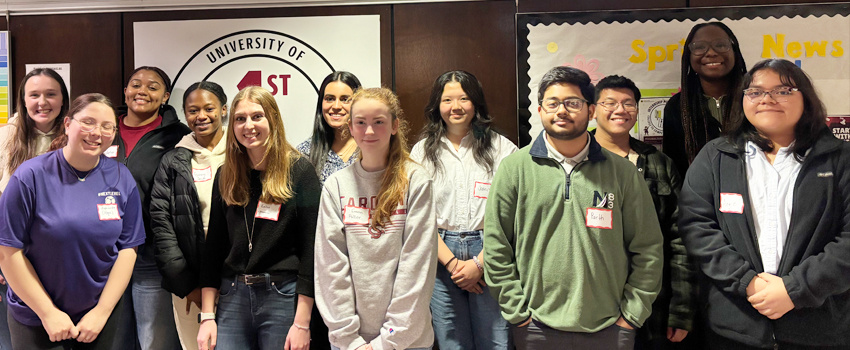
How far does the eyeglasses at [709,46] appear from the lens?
3053mm

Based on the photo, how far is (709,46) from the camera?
3.08 meters

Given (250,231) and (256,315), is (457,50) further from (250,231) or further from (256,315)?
(256,315)

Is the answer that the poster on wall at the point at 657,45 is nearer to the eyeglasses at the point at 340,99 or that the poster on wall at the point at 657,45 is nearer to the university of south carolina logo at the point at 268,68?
the eyeglasses at the point at 340,99

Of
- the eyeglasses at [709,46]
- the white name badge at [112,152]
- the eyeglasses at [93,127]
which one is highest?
the eyeglasses at [709,46]

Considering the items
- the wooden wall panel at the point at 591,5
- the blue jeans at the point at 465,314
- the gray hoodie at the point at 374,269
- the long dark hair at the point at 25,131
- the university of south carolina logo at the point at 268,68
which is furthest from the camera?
the university of south carolina logo at the point at 268,68

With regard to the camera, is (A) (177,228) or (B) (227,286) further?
(A) (177,228)

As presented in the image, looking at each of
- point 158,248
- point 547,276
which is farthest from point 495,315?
point 158,248

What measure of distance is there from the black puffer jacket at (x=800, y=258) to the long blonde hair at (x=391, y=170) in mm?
1277

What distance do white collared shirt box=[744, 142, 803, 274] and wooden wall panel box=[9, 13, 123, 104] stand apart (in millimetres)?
3746

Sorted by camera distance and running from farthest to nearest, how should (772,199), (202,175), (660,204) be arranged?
(202,175) < (660,204) < (772,199)

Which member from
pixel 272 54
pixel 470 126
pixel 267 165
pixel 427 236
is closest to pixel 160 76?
pixel 272 54

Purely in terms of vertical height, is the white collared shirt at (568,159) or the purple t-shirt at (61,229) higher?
the white collared shirt at (568,159)

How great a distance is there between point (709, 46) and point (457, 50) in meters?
1.48

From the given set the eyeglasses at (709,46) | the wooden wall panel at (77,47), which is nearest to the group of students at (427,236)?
the eyeglasses at (709,46)
